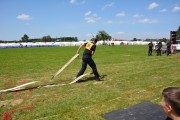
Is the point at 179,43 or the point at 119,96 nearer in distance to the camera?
the point at 119,96

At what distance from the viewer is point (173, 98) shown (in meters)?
2.07

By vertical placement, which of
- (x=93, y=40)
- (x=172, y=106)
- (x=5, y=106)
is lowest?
(x=5, y=106)

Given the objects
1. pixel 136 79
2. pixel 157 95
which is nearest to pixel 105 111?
pixel 157 95

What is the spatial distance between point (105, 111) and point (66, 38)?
412 feet

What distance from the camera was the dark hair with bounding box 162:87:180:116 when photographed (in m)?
2.05

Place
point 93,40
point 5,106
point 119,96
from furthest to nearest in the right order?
point 93,40 < point 119,96 < point 5,106

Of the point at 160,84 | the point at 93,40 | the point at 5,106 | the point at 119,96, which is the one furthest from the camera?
the point at 93,40

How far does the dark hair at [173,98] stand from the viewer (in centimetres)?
205

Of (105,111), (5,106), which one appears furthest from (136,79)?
(5,106)

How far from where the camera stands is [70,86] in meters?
8.66

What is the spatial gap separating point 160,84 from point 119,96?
249 cm

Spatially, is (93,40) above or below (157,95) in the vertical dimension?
above

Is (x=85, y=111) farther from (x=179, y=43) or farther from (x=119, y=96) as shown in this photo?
(x=179, y=43)

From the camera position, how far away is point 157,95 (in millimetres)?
7043
